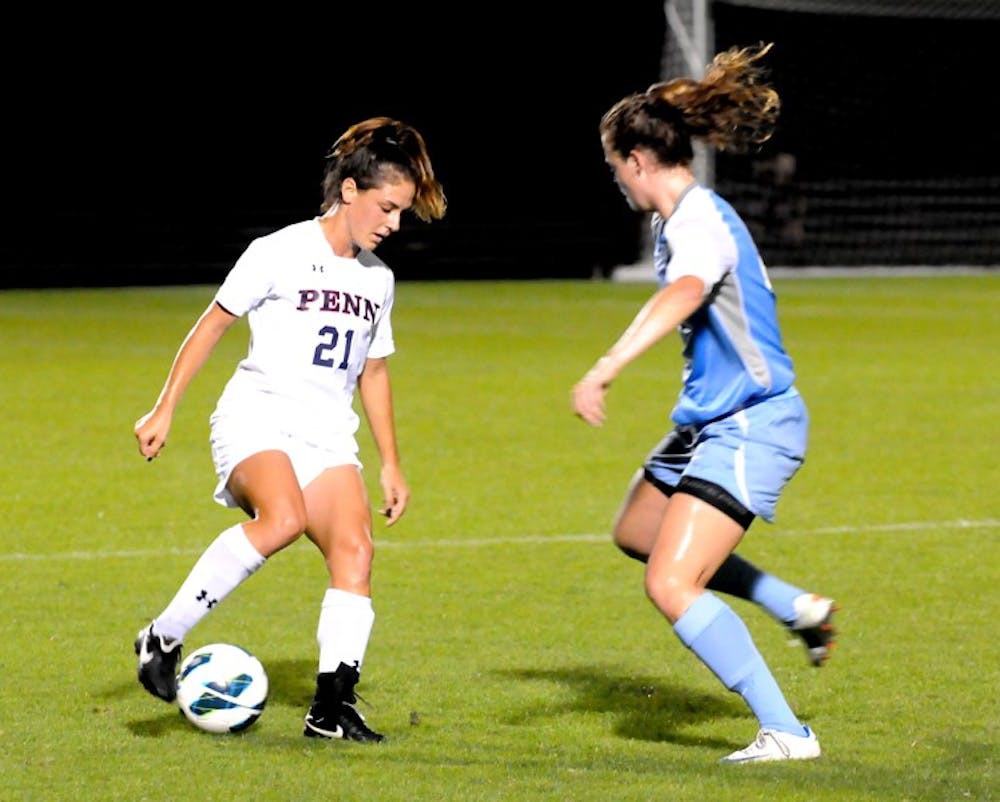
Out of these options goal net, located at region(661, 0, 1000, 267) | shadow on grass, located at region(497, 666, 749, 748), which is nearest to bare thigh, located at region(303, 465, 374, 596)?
shadow on grass, located at region(497, 666, 749, 748)

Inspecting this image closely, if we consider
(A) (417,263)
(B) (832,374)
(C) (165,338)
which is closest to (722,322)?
(B) (832,374)

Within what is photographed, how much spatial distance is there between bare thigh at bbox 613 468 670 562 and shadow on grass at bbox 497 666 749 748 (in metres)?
0.51

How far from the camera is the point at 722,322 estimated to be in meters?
5.08

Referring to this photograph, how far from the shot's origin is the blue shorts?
502 cm

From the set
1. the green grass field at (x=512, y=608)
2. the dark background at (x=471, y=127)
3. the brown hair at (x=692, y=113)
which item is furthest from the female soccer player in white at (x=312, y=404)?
the dark background at (x=471, y=127)

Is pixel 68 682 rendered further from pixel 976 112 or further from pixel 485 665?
pixel 976 112

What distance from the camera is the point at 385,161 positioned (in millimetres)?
5355

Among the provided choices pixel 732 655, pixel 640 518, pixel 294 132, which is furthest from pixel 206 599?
pixel 294 132

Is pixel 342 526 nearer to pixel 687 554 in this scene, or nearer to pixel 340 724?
pixel 340 724

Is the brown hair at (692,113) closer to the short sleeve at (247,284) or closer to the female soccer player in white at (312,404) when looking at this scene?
the female soccer player in white at (312,404)

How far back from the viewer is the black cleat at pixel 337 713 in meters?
5.24

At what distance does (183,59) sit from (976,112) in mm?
12840

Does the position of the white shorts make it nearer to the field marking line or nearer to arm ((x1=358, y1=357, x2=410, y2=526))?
arm ((x1=358, y1=357, x2=410, y2=526))

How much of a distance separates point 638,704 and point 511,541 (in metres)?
2.96
